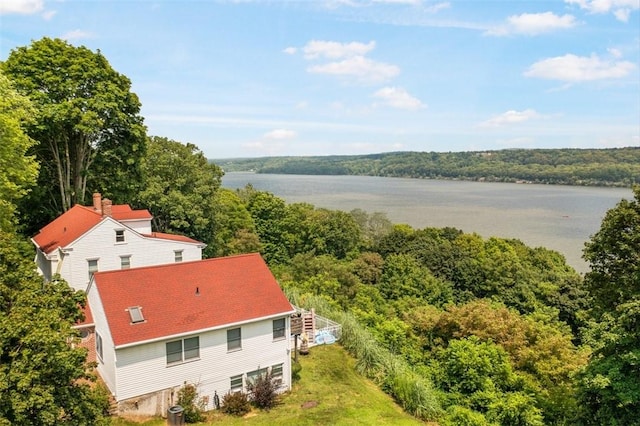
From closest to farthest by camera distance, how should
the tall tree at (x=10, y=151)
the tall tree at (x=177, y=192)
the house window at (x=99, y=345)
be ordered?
the house window at (x=99, y=345), the tall tree at (x=10, y=151), the tall tree at (x=177, y=192)

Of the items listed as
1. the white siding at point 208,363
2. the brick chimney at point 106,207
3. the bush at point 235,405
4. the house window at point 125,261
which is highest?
the brick chimney at point 106,207

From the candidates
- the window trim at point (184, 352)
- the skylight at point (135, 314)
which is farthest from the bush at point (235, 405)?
the skylight at point (135, 314)

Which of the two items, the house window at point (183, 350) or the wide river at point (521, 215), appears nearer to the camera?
the house window at point (183, 350)

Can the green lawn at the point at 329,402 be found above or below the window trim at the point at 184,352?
below

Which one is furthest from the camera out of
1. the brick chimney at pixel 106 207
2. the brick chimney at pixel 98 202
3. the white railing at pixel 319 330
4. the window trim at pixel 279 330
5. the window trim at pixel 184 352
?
the brick chimney at pixel 98 202

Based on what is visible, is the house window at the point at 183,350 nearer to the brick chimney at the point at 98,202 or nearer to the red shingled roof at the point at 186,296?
the red shingled roof at the point at 186,296

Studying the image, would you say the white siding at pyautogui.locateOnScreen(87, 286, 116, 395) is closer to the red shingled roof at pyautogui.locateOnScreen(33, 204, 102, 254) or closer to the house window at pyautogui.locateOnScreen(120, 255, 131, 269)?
the house window at pyautogui.locateOnScreen(120, 255, 131, 269)

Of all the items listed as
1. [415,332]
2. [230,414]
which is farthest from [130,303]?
[415,332]
